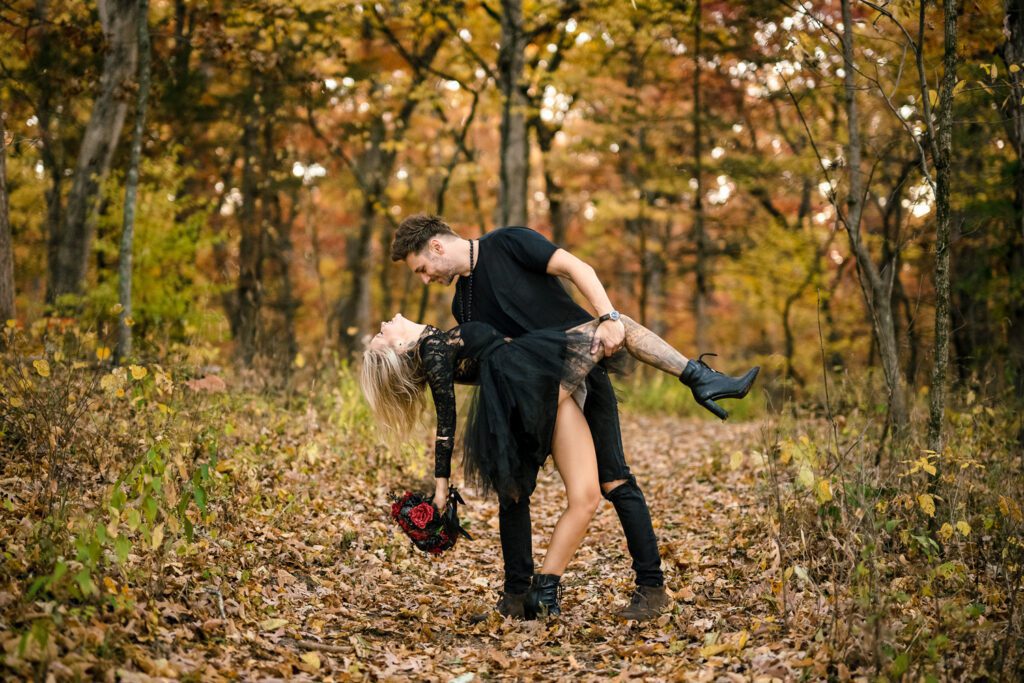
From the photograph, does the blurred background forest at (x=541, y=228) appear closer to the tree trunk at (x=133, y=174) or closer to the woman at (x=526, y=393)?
the tree trunk at (x=133, y=174)

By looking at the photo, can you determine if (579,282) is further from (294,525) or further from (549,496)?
(549,496)

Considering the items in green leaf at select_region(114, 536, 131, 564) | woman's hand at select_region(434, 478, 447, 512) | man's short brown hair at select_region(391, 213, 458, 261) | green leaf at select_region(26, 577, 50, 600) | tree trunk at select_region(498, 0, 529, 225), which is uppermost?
tree trunk at select_region(498, 0, 529, 225)

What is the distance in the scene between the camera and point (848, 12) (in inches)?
227

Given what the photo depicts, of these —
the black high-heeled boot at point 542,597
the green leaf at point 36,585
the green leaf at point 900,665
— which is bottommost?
the black high-heeled boot at point 542,597

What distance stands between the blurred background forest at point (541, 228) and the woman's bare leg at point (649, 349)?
66cm

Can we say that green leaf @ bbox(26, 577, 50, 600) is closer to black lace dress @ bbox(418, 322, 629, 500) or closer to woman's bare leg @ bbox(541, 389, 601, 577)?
black lace dress @ bbox(418, 322, 629, 500)

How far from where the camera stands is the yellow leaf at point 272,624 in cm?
373

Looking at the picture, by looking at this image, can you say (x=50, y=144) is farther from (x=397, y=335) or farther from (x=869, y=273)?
(x=869, y=273)

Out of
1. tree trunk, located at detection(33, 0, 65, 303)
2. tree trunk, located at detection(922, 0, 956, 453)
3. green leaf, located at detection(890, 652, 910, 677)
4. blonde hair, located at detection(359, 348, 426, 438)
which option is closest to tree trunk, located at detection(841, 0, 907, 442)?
tree trunk, located at detection(922, 0, 956, 453)

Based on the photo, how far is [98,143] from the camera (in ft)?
31.9

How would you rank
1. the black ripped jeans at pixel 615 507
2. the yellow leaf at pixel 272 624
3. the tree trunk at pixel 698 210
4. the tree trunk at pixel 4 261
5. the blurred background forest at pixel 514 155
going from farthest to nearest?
the tree trunk at pixel 698 210
the blurred background forest at pixel 514 155
the tree trunk at pixel 4 261
the black ripped jeans at pixel 615 507
the yellow leaf at pixel 272 624

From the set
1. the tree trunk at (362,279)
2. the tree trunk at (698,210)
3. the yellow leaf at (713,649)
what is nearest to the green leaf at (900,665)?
the yellow leaf at (713,649)

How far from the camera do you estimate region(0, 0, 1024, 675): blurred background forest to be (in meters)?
4.10

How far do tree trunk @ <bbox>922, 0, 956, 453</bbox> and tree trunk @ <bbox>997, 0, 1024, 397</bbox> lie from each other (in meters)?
0.36
